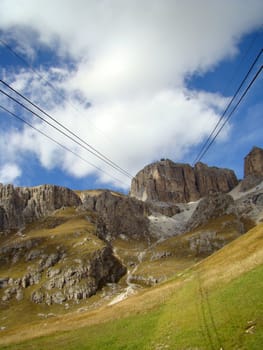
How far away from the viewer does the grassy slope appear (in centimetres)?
2647

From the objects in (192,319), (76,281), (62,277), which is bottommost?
(192,319)

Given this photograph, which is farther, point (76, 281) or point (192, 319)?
point (76, 281)

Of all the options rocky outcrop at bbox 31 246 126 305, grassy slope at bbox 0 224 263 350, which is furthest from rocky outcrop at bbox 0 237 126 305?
grassy slope at bbox 0 224 263 350

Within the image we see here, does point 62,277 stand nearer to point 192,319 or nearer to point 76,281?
point 76,281

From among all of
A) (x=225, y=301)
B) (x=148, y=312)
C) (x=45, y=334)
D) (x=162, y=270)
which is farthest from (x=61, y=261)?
(x=225, y=301)

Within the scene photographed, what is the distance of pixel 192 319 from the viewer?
33.0m

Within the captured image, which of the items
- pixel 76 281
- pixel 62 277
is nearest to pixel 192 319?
pixel 76 281

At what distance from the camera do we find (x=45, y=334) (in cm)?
5066

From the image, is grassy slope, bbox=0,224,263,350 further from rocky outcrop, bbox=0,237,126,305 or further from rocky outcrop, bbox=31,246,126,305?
rocky outcrop, bbox=0,237,126,305

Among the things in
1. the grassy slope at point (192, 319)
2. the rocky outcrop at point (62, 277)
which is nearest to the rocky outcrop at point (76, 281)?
the rocky outcrop at point (62, 277)

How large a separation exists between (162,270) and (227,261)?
14412cm

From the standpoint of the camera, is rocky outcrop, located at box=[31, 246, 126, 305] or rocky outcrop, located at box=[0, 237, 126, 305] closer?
rocky outcrop, located at box=[31, 246, 126, 305]

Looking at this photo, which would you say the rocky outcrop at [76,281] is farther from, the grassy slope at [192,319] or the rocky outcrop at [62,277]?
the grassy slope at [192,319]

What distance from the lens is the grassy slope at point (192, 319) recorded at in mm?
26469
